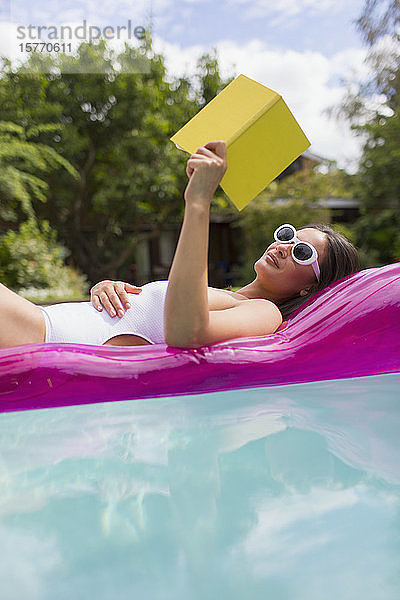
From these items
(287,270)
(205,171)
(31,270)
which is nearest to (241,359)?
(287,270)

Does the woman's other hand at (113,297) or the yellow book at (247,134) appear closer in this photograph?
the yellow book at (247,134)

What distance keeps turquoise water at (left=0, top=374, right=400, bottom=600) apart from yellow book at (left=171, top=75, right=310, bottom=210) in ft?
2.38

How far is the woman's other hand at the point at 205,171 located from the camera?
57.2 inches

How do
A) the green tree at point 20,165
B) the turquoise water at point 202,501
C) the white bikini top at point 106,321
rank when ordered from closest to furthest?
1. the turquoise water at point 202,501
2. the white bikini top at point 106,321
3. the green tree at point 20,165

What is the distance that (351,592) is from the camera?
81 cm

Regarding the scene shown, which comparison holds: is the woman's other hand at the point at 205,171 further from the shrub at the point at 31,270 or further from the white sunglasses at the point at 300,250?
the shrub at the point at 31,270

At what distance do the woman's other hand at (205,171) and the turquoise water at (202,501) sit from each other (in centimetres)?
66

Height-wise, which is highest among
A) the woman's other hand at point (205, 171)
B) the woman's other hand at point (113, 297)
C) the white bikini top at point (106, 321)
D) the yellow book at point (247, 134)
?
the yellow book at point (247, 134)

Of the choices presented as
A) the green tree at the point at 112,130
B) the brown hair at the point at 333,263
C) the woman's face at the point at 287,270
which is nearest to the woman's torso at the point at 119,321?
the woman's face at the point at 287,270

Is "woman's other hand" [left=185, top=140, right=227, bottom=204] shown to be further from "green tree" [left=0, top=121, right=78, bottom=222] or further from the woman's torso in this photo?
"green tree" [left=0, top=121, right=78, bottom=222]

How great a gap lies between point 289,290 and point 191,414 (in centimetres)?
64

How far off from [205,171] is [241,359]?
641 millimetres

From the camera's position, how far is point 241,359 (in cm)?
175

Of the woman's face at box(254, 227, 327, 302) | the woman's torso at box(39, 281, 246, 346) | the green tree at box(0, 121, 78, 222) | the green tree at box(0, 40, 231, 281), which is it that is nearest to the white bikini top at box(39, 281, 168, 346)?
the woman's torso at box(39, 281, 246, 346)
